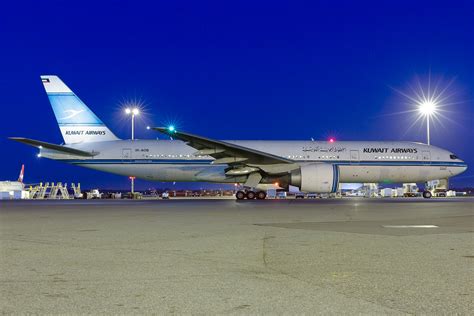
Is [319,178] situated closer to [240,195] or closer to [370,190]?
[240,195]

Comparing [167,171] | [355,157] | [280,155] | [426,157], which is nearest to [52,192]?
[167,171]

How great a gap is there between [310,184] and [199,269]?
16164 mm

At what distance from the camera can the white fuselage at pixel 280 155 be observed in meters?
25.0

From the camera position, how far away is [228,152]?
21641 mm

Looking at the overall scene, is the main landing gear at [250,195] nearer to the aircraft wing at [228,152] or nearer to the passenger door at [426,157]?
the aircraft wing at [228,152]

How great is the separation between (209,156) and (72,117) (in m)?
8.82

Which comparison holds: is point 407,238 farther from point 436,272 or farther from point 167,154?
point 167,154

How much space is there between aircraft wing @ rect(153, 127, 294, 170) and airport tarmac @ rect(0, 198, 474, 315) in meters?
12.6

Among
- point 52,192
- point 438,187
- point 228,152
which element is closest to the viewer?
point 228,152

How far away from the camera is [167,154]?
2516 centimetres

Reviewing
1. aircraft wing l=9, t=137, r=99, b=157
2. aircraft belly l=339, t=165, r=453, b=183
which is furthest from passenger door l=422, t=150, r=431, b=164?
aircraft wing l=9, t=137, r=99, b=157

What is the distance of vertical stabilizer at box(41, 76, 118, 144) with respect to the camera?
85.9 feet

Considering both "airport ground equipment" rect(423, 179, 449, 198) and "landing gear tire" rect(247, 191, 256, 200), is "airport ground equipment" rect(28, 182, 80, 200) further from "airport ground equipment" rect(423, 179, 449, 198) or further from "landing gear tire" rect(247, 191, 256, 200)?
"airport ground equipment" rect(423, 179, 449, 198)

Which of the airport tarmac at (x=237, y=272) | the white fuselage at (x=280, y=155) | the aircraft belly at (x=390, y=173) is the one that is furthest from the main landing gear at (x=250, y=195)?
the airport tarmac at (x=237, y=272)
